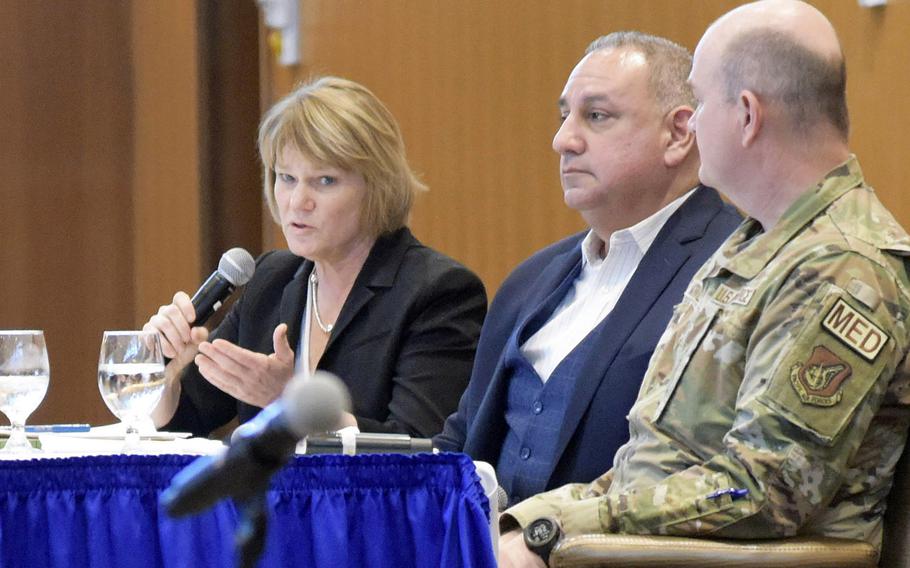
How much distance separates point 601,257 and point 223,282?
78 centimetres

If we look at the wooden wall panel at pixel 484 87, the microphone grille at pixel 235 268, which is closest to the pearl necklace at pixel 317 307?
the microphone grille at pixel 235 268

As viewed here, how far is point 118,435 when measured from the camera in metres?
2.18

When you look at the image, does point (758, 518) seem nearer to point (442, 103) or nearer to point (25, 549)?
point (25, 549)

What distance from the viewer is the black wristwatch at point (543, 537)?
68.1 inches

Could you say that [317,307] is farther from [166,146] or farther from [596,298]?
[166,146]

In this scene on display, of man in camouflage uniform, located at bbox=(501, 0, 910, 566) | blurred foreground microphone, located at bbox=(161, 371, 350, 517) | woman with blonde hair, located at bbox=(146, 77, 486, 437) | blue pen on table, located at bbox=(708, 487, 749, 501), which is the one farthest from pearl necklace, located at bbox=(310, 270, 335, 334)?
blurred foreground microphone, located at bbox=(161, 371, 350, 517)

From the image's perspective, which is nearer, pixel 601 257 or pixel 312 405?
pixel 312 405

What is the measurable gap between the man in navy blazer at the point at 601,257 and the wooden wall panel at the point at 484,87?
32.6 inches

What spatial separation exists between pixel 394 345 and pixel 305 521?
1495mm

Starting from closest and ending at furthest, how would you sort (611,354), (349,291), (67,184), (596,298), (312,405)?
(312,405), (611,354), (596,298), (349,291), (67,184)

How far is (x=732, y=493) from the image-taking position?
161 cm

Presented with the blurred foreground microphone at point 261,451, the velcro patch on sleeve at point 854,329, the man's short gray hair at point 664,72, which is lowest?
the velcro patch on sleeve at point 854,329

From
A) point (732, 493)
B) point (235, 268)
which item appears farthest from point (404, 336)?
point (732, 493)

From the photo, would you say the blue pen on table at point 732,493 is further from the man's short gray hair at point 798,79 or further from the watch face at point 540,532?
the man's short gray hair at point 798,79
